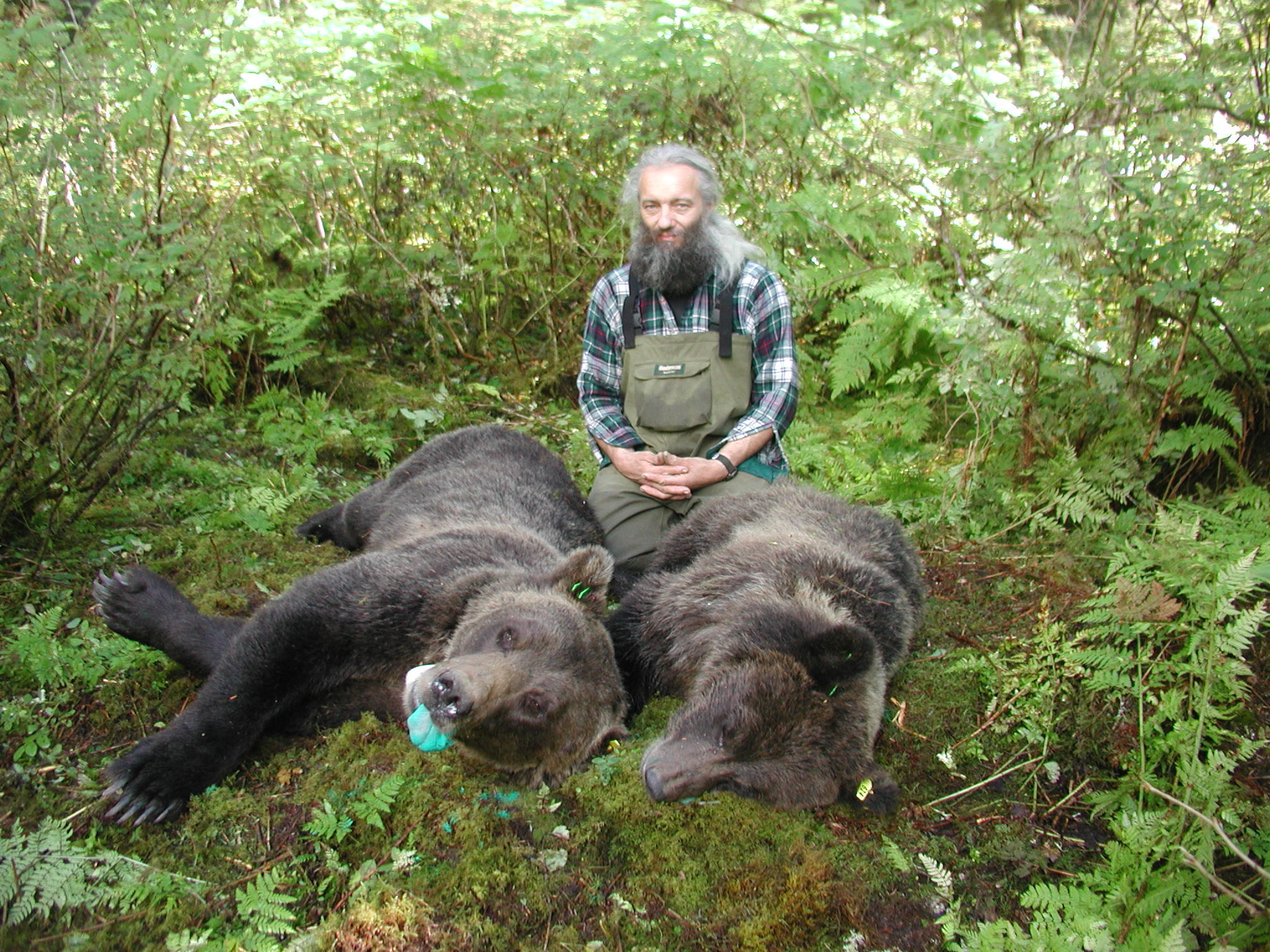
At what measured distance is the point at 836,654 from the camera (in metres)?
3.83

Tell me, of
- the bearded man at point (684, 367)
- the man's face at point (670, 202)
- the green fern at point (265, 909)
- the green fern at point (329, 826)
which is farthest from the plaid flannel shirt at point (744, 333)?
the green fern at point (265, 909)

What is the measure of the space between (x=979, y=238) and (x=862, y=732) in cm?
537

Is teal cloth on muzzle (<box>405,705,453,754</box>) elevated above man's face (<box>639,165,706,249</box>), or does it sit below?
below

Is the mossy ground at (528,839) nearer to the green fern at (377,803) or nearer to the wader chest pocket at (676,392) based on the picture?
the green fern at (377,803)

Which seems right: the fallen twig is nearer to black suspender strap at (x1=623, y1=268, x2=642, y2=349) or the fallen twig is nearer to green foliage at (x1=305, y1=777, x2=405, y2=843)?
green foliage at (x1=305, y1=777, x2=405, y2=843)

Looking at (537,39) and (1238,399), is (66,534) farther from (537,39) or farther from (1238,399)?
(1238,399)

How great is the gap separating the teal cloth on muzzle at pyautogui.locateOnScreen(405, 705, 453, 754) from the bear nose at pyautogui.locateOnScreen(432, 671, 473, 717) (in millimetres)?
459

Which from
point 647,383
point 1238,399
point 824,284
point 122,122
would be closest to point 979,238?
point 824,284

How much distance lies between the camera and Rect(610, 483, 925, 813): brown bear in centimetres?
377

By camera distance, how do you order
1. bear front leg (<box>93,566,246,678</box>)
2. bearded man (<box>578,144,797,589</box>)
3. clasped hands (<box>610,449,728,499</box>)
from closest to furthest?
bear front leg (<box>93,566,246,678</box>)
clasped hands (<box>610,449,728,499</box>)
bearded man (<box>578,144,797,589</box>)

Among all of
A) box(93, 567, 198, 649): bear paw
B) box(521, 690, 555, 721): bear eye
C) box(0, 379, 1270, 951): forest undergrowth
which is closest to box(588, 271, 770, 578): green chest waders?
box(0, 379, 1270, 951): forest undergrowth

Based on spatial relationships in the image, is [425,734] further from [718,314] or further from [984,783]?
[718,314]

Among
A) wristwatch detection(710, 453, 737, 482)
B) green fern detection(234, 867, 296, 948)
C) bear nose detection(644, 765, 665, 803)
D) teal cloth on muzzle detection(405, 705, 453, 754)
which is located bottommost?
wristwatch detection(710, 453, 737, 482)

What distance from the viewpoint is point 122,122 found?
4633 millimetres
